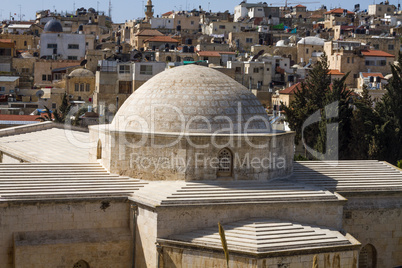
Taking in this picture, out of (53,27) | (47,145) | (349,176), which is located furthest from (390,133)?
(53,27)

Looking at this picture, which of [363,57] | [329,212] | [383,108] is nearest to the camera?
[329,212]

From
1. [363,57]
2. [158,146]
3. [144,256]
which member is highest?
[363,57]

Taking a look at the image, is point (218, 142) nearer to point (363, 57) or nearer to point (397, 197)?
point (397, 197)

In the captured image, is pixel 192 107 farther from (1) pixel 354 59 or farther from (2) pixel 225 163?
(1) pixel 354 59

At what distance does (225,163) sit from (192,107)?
1.78 m

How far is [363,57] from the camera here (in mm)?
60594

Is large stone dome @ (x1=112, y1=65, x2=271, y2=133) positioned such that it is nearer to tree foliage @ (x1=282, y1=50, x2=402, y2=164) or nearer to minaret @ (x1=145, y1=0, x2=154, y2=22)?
tree foliage @ (x1=282, y1=50, x2=402, y2=164)

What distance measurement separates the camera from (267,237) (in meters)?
17.5

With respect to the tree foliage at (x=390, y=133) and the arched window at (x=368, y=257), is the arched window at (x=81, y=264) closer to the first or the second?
the arched window at (x=368, y=257)

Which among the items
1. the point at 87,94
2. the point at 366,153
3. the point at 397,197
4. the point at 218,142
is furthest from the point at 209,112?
the point at 87,94

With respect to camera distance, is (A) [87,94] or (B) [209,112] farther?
(A) [87,94]

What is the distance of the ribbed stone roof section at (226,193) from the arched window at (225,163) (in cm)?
30

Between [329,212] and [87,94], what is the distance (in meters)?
34.8

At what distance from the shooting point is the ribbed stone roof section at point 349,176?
2108 cm
